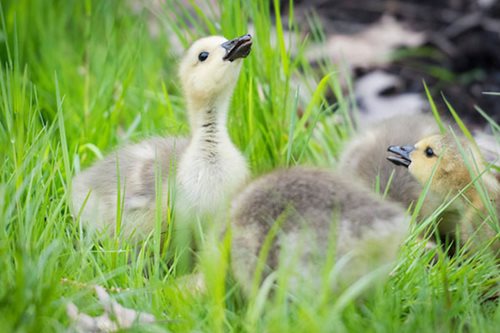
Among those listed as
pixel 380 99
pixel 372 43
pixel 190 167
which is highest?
pixel 190 167

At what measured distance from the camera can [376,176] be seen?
3479mm

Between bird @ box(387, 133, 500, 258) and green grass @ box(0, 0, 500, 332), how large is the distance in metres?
0.15

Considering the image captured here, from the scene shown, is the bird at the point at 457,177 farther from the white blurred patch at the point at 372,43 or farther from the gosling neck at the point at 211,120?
the white blurred patch at the point at 372,43

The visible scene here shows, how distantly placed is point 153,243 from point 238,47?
78 centimetres

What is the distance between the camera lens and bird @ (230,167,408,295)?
2.32 metres

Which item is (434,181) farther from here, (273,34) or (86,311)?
(273,34)

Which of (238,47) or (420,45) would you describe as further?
(420,45)

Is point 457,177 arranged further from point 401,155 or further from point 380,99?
point 380,99

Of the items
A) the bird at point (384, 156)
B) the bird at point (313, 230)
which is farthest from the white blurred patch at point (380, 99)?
the bird at point (313, 230)

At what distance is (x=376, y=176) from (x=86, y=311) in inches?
59.2

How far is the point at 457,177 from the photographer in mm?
3338

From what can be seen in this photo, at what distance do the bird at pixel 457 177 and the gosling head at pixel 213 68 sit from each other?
74 cm

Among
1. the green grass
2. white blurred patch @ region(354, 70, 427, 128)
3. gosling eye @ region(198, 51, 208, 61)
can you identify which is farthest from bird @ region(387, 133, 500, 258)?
white blurred patch @ region(354, 70, 427, 128)

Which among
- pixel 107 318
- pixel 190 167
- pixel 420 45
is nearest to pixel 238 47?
pixel 190 167
